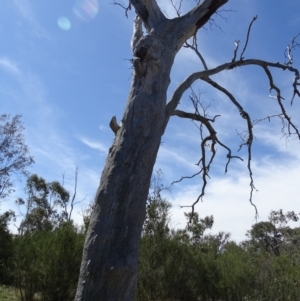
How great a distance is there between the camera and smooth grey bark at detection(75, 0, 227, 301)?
7.18 feet

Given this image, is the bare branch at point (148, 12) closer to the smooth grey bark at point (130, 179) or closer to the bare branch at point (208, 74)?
the smooth grey bark at point (130, 179)

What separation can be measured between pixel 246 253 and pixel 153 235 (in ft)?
10.5

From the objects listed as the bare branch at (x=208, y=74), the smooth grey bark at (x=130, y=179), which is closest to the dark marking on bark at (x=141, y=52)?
the smooth grey bark at (x=130, y=179)

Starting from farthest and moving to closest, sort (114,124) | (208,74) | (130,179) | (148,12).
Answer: (208,74)
(148,12)
(114,124)
(130,179)

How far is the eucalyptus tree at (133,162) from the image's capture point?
2195mm

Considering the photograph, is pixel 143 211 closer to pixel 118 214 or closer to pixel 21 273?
pixel 118 214

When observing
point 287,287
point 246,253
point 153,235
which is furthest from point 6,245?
point 287,287

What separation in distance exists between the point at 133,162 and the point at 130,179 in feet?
0.41

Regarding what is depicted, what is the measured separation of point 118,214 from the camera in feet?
7.63

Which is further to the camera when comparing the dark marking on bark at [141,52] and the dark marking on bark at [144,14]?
the dark marking on bark at [144,14]

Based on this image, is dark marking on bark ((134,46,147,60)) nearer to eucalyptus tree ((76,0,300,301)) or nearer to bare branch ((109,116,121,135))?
eucalyptus tree ((76,0,300,301))

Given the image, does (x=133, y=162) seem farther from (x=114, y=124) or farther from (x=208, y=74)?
(x=208, y=74)

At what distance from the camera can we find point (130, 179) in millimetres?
2447

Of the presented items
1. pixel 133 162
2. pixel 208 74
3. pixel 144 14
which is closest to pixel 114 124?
pixel 133 162
